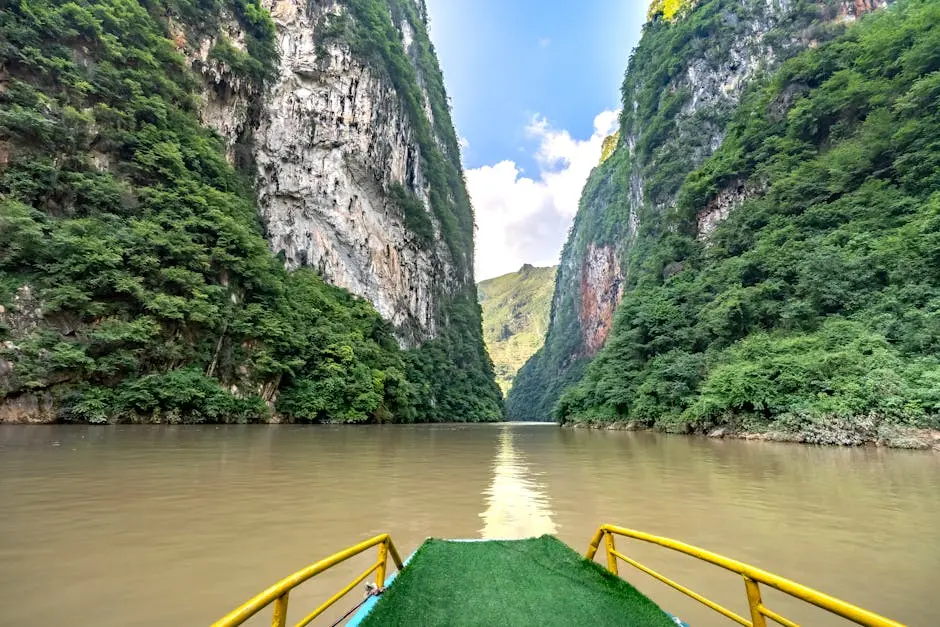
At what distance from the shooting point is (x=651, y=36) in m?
54.2

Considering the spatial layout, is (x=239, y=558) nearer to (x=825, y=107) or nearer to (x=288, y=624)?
(x=288, y=624)

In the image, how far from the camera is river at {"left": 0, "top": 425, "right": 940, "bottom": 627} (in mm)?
3311

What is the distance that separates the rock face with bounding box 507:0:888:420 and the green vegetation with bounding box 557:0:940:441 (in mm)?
3736

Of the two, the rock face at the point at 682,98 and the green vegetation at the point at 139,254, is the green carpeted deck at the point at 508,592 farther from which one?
the rock face at the point at 682,98

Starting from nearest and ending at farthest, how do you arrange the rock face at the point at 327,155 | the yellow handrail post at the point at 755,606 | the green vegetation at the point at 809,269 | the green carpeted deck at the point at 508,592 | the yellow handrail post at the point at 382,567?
the yellow handrail post at the point at 755,606 → the green carpeted deck at the point at 508,592 → the yellow handrail post at the point at 382,567 → the green vegetation at the point at 809,269 → the rock face at the point at 327,155

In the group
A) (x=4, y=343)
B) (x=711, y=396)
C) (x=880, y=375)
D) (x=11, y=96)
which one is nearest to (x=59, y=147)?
(x=11, y=96)

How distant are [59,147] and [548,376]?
78.0 m

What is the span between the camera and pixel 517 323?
176 m

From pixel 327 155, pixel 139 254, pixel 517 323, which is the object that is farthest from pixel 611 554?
pixel 517 323

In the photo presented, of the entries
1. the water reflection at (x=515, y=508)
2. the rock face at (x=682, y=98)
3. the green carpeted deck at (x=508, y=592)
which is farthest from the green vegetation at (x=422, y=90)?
the green carpeted deck at (x=508, y=592)

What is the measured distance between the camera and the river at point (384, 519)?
10.9 ft

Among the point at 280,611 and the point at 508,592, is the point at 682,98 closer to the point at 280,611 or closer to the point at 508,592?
the point at 508,592

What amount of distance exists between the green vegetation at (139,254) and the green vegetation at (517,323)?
403 ft

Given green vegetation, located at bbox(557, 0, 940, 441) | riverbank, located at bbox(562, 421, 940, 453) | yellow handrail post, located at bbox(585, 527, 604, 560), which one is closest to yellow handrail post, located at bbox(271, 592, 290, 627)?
yellow handrail post, located at bbox(585, 527, 604, 560)
